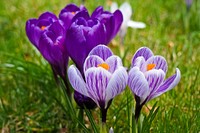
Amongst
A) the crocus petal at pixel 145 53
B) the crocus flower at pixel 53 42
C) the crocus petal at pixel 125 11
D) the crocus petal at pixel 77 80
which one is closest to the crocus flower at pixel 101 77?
the crocus petal at pixel 77 80

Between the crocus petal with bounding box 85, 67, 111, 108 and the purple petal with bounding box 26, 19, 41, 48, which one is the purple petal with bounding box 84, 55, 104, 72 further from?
the purple petal with bounding box 26, 19, 41, 48

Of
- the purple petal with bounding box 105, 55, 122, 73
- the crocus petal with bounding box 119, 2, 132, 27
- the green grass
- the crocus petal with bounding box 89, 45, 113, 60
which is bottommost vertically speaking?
the green grass

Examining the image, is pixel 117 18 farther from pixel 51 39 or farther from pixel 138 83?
pixel 138 83

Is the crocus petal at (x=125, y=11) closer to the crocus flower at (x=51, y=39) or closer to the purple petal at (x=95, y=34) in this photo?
the crocus flower at (x=51, y=39)

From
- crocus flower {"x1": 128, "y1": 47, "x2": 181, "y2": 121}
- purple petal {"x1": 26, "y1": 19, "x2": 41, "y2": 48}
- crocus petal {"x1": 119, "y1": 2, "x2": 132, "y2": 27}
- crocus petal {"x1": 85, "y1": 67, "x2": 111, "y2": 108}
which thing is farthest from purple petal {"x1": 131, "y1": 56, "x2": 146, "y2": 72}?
crocus petal {"x1": 119, "y1": 2, "x2": 132, "y2": 27}

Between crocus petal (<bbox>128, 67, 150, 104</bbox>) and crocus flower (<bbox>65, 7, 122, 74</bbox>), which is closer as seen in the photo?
crocus petal (<bbox>128, 67, 150, 104</bbox>)

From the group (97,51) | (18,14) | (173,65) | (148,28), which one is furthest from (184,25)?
(97,51)

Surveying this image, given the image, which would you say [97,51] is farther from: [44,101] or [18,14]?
[18,14]
